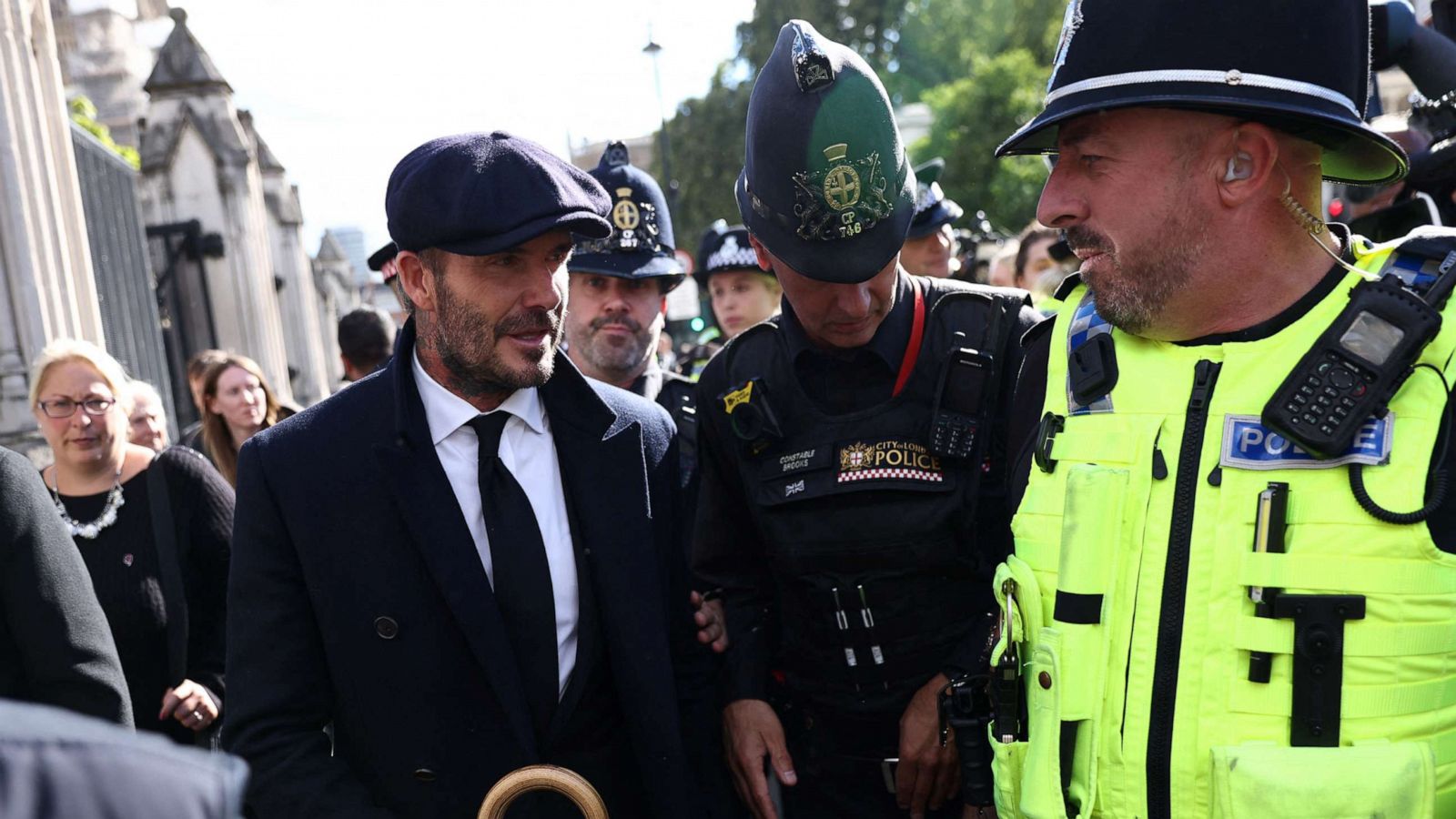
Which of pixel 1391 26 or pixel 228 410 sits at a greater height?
pixel 1391 26

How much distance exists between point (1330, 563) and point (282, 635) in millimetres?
1829

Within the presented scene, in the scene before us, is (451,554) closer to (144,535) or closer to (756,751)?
(756,751)

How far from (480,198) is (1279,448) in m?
1.48

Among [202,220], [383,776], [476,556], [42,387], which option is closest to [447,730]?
[383,776]

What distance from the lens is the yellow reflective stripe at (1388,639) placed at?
5.32 feet

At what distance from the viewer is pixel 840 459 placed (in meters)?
2.59

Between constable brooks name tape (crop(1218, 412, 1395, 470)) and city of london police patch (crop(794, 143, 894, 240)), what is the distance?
101cm

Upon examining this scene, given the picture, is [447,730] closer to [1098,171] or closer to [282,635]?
[282,635]

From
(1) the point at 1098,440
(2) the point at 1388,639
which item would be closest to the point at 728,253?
(1) the point at 1098,440

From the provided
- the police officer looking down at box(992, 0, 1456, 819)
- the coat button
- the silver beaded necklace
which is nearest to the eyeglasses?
the silver beaded necklace

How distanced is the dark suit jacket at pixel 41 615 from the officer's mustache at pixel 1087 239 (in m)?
2.53

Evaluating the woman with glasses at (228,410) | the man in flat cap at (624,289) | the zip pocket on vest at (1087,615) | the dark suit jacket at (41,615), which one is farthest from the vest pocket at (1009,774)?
the woman with glasses at (228,410)

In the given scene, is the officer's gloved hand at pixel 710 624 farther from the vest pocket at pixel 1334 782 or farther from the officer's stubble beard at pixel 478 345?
the vest pocket at pixel 1334 782

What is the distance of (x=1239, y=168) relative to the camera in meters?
1.85
